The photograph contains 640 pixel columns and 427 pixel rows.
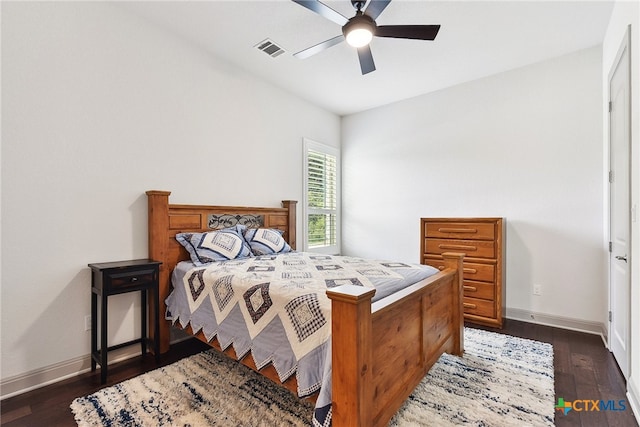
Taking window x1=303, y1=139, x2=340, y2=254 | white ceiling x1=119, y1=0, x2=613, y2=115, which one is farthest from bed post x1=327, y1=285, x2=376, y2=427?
window x1=303, y1=139, x2=340, y2=254

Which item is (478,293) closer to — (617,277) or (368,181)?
(617,277)

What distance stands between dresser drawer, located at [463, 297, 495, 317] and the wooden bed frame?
1.02 m

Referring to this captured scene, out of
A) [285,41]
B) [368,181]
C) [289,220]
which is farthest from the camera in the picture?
[368,181]

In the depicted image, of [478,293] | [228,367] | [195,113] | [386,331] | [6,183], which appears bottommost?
[228,367]

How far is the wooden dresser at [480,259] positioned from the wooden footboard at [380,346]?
4.15 feet

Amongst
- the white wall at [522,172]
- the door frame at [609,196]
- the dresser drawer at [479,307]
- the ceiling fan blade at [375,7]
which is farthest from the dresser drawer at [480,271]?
the ceiling fan blade at [375,7]

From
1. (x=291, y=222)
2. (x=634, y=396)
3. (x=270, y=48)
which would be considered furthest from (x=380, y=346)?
(x=270, y=48)

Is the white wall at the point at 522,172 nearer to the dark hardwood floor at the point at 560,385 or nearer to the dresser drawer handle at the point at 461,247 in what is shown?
the dresser drawer handle at the point at 461,247

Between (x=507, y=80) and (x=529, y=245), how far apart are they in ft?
6.43

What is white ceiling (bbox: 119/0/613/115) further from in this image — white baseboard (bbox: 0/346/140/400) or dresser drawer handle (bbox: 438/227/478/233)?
white baseboard (bbox: 0/346/140/400)

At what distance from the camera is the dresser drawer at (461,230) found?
3.23m

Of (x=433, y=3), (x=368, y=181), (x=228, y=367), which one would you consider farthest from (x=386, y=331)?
(x=368, y=181)

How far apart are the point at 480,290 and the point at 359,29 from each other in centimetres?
284

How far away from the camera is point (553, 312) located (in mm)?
3227
